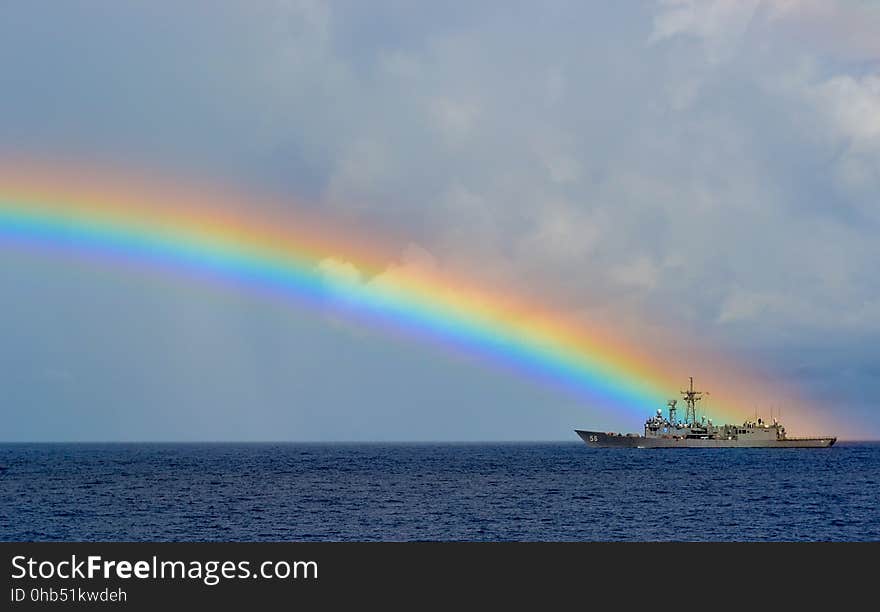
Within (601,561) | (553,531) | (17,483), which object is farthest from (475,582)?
(17,483)

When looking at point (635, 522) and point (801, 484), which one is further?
point (801, 484)

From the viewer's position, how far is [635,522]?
83.7 meters

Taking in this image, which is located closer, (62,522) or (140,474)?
(62,522)

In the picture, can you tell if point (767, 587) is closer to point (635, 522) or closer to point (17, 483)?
point (635, 522)

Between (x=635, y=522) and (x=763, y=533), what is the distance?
1133 cm

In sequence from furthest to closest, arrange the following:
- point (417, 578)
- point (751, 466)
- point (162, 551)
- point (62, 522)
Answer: point (751, 466) < point (62, 522) < point (162, 551) < point (417, 578)

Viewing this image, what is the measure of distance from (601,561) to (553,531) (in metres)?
32.4

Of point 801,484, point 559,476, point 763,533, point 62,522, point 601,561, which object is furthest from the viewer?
point 559,476

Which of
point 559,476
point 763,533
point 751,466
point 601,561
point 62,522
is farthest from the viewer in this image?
point 751,466

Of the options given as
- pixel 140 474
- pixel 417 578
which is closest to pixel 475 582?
pixel 417 578

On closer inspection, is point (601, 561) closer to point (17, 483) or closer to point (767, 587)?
point (767, 587)

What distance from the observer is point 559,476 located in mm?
156875

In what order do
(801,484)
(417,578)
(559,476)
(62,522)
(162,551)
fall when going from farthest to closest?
1. (559,476)
2. (801,484)
3. (62,522)
4. (162,551)
5. (417,578)

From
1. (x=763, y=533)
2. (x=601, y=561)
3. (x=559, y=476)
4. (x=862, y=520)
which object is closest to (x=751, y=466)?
(x=559, y=476)
